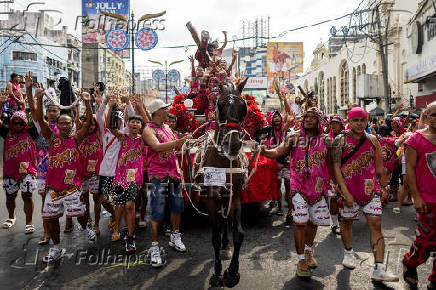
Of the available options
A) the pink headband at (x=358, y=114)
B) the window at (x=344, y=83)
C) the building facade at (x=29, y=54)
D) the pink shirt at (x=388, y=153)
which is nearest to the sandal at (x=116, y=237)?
the pink headband at (x=358, y=114)

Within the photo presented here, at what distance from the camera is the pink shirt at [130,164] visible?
16.8 feet

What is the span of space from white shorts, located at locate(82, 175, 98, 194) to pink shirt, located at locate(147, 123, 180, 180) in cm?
160

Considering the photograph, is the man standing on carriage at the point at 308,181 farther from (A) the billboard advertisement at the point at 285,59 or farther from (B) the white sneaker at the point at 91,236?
(A) the billboard advertisement at the point at 285,59

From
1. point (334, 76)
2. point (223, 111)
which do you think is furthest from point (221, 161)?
point (334, 76)

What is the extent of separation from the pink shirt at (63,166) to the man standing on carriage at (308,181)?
2.60m

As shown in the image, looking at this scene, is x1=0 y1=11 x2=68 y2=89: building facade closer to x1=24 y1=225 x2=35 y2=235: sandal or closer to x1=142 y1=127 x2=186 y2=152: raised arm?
x1=24 y1=225 x2=35 y2=235: sandal

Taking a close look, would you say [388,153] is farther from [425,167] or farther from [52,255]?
[52,255]

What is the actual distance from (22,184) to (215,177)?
3897 millimetres

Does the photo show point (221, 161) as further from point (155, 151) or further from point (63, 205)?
point (63, 205)

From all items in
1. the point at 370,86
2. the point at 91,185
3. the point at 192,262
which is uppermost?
the point at 370,86

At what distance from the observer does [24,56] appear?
32219 millimetres

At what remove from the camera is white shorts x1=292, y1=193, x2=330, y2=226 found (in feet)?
13.7

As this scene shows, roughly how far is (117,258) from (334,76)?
149 feet

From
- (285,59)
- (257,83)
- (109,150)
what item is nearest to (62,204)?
(109,150)
